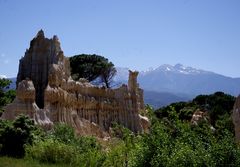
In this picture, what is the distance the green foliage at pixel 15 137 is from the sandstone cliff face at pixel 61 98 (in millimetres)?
8189

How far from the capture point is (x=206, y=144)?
19047 mm

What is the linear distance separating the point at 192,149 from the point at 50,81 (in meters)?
24.2

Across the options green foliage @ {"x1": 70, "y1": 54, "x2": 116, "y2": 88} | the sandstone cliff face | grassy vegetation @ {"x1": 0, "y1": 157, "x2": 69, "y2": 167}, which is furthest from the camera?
green foliage @ {"x1": 70, "y1": 54, "x2": 116, "y2": 88}

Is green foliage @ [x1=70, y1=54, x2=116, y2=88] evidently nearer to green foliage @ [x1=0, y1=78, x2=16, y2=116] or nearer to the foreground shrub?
green foliage @ [x1=0, y1=78, x2=16, y2=116]

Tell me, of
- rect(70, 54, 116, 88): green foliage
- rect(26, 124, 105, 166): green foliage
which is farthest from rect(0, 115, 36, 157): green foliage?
rect(70, 54, 116, 88): green foliage

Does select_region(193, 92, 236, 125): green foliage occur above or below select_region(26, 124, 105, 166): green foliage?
above

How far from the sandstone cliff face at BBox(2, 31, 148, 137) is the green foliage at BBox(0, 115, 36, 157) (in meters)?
8.19

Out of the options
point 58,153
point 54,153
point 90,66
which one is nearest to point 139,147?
point 58,153

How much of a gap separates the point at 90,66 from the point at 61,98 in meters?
33.8

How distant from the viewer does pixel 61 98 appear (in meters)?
40.9

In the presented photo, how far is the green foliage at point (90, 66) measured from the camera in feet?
244

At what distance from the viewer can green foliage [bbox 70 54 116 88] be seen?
74312 millimetres

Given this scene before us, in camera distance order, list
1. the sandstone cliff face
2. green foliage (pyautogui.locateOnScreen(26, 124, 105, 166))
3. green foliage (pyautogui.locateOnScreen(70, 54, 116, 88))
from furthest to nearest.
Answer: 1. green foliage (pyautogui.locateOnScreen(70, 54, 116, 88))
2. the sandstone cliff face
3. green foliage (pyautogui.locateOnScreen(26, 124, 105, 166))

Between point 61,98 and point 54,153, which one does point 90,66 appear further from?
point 54,153
